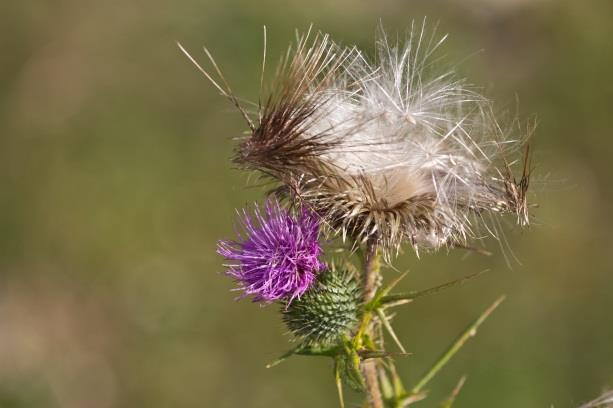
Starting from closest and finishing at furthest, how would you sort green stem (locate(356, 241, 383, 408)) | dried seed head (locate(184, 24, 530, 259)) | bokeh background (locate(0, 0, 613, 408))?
dried seed head (locate(184, 24, 530, 259)), green stem (locate(356, 241, 383, 408)), bokeh background (locate(0, 0, 613, 408))

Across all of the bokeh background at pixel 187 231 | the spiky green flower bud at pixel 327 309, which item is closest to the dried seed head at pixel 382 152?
the spiky green flower bud at pixel 327 309

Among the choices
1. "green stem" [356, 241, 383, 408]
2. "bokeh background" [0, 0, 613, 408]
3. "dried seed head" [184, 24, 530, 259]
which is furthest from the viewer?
"bokeh background" [0, 0, 613, 408]

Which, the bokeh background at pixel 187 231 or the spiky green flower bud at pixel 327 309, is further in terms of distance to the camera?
the bokeh background at pixel 187 231

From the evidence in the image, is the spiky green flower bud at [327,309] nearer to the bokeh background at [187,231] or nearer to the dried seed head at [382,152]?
the dried seed head at [382,152]

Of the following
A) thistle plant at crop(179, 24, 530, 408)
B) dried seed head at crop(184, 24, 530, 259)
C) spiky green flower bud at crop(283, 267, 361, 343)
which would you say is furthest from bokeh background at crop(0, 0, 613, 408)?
dried seed head at crop(184, 24, 530, 259)

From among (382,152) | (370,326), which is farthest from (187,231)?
(382,152)

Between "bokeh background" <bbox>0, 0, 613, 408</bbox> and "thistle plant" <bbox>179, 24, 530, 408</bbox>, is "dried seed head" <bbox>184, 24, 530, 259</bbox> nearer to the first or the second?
"thistle plant" <bbox>179, 24, 530, 408</bbox>

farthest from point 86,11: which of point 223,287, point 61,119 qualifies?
point 223,287
